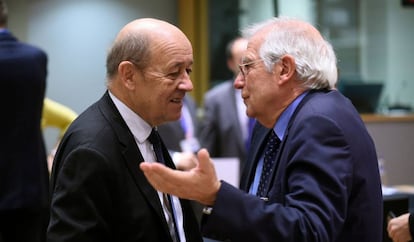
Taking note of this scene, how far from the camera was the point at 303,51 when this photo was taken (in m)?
1.80

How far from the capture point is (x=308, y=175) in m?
1.59

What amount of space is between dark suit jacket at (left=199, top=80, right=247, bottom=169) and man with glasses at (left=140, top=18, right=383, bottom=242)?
2342 mm

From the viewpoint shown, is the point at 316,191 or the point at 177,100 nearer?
the point at 316,191

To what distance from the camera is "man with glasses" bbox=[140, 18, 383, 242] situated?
1.52m

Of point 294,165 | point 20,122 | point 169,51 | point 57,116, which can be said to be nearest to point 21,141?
point 20,122

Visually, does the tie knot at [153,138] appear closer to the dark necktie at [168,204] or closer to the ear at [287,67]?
the dark necktie at [168,204]

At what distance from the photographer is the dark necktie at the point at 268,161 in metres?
1.89

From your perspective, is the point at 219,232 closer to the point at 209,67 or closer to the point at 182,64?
the point at 182,64

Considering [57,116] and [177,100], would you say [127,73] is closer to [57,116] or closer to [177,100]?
[177,100]

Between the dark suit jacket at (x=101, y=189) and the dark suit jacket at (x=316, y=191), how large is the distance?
0.17 meters

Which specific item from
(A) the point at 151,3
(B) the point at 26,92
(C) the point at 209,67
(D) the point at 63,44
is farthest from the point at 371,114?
(B) the point at 26,92

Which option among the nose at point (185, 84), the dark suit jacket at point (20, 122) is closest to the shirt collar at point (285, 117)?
the nose at point (185, 84)

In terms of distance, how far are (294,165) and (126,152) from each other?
1.39 ft

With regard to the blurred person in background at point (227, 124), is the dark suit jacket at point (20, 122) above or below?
above
